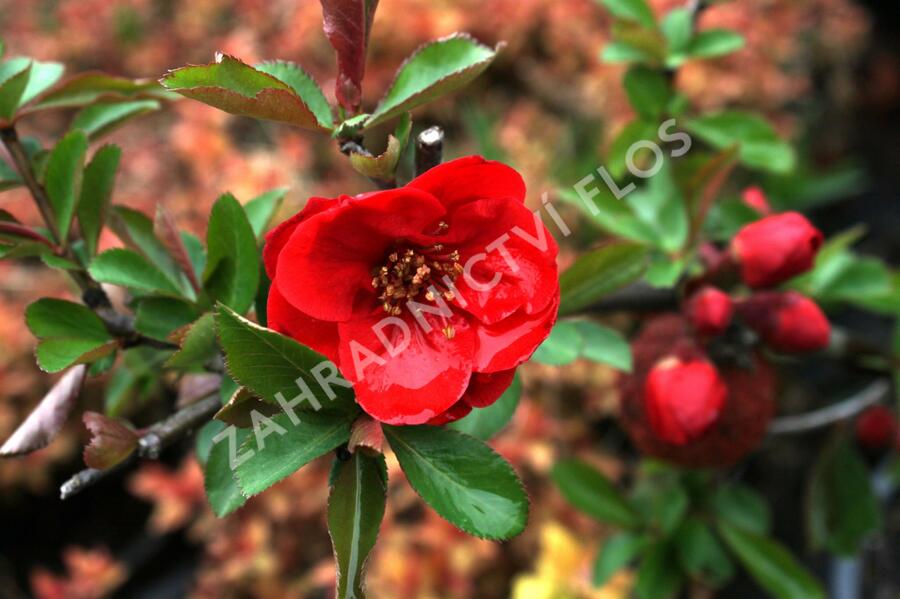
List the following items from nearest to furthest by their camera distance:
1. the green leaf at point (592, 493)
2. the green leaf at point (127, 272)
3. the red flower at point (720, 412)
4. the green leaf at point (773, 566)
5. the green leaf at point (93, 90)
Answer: the green leaf at point (127, 272) → the green leaf at point (93, 90) → the red flower at point (720, 412) → the green leaf at point (773, 566) → the green leaf at point (592, 493)

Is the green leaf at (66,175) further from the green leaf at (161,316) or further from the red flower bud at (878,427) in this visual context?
the red flower bud at (878,427)

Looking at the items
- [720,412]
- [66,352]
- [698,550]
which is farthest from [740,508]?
[66,352]

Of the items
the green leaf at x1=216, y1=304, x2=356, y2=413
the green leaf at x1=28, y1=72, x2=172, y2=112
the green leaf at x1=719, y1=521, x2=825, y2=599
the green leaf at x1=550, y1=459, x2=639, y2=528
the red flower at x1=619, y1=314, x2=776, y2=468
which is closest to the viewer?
the green leaf at x1=216, y1=304, x2=356, y2=413

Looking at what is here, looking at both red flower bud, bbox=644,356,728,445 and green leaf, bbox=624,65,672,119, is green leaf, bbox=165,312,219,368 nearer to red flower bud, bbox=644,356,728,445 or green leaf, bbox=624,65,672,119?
red flower bud, bbox=644,356,728,445

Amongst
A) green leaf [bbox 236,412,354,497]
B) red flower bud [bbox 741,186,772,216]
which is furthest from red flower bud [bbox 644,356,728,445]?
green leaf [bbox 236,412,354,497]

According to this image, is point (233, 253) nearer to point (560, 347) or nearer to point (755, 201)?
point (560, 347)

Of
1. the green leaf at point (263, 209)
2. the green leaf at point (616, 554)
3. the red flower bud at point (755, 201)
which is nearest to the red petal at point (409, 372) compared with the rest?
the green leaf at point (263, 209)
